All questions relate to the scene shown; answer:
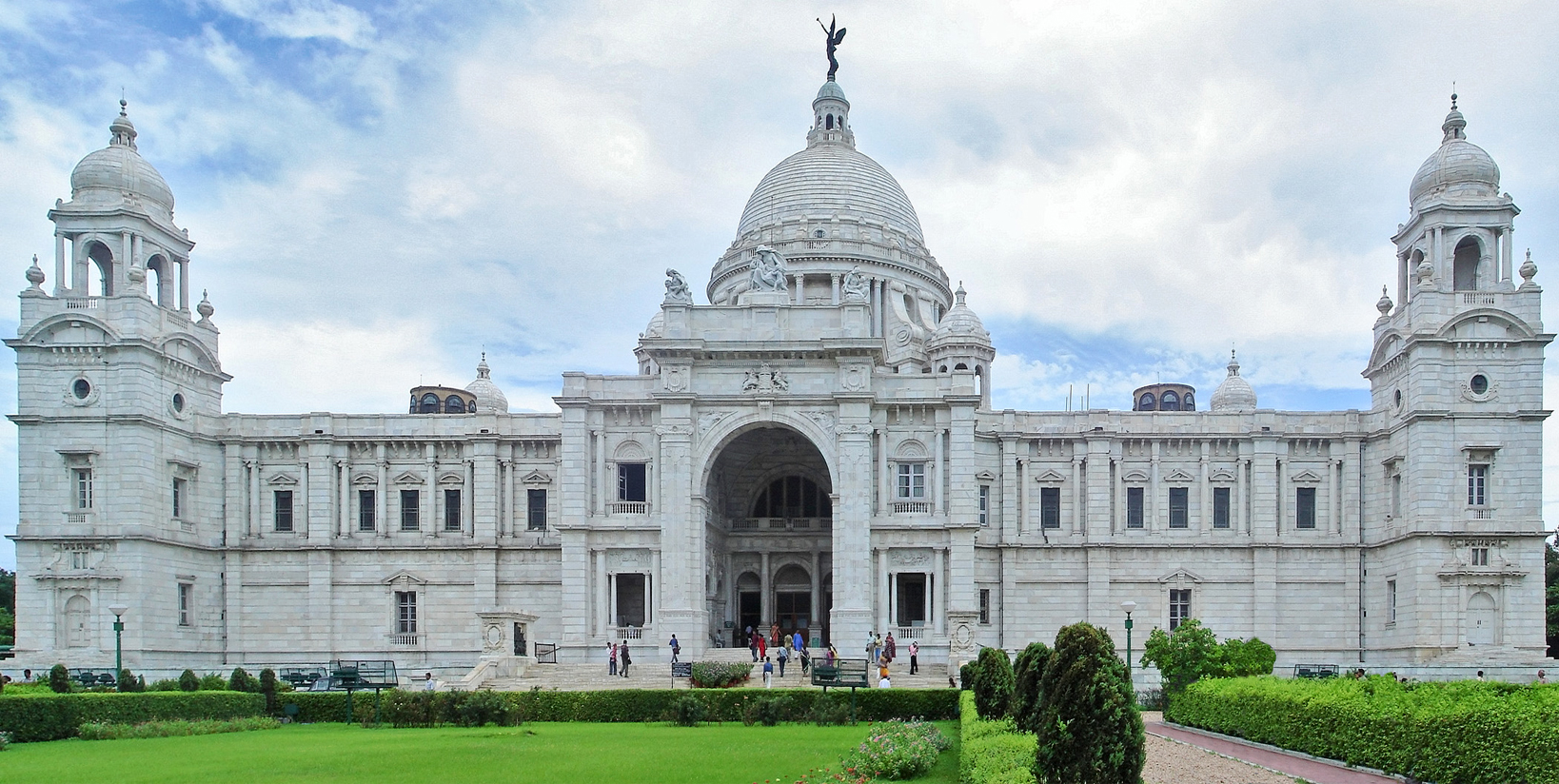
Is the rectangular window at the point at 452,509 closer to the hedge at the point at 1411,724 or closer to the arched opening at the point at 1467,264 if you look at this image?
the hedge at the point at 1411,724

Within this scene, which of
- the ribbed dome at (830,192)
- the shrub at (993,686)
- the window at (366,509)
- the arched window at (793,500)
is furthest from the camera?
the ribbed dome at (830,192)

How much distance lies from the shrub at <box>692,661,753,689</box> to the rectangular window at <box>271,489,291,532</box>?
2524cm

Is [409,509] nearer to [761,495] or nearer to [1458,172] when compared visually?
[761,495]

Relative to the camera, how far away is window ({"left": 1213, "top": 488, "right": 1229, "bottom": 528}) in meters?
59.9

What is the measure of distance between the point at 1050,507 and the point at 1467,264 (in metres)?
20.1

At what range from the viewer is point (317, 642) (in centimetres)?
5869

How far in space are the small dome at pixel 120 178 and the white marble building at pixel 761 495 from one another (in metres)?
0.14

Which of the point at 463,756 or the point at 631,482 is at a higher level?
the point at 631,482

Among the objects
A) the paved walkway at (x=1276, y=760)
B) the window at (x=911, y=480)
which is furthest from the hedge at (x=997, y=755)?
the window at (x=911, y=480)

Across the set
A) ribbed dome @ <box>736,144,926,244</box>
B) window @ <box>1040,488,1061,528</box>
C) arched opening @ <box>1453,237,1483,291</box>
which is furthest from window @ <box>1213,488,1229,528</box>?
ribbed dome @ <box>736,144,926,244</box>

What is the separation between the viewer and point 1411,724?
2344 cm

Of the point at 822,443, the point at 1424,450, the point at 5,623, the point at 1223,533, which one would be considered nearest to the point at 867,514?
the point at 822,443

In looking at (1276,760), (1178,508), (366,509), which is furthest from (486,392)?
(1276,760)

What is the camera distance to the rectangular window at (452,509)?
60281 mm
